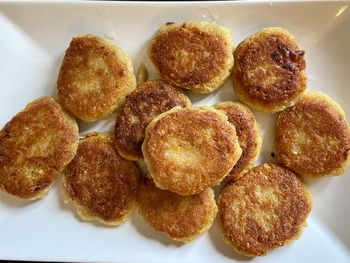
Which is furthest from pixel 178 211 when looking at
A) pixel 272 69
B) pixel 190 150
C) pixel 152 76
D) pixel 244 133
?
pixel 272 69

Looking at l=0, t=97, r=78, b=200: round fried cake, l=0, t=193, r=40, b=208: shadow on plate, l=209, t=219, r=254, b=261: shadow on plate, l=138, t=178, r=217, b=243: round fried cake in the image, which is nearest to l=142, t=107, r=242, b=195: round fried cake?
l=138, t=178, r=217, b=243: round fried cake

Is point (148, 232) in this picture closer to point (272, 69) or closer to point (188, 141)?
point (188, 141)

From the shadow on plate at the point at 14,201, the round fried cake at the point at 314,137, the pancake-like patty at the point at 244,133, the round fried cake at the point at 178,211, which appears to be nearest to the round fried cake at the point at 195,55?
the pancake-like patty at the point at 244,133

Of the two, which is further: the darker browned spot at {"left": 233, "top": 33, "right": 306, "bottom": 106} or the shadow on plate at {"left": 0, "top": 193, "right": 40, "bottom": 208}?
the shadow on plate at {"left": 0, "top": 193, "right": 40, "bottom": 208}

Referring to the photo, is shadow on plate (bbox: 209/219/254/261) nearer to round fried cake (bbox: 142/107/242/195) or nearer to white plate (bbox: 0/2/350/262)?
white plate (bbox: 0/2/350/262)

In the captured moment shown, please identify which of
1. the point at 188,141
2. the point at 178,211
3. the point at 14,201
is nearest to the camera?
the point at 188,141

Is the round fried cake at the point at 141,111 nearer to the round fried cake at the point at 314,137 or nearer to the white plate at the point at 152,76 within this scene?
the white plate at the point at 152,76
